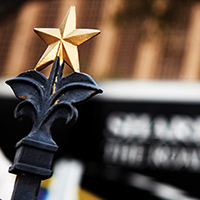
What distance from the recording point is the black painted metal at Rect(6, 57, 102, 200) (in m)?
1.25

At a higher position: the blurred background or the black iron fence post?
the blurred background

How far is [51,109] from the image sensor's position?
130 centimetres

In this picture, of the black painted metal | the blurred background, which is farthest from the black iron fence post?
the blurred background

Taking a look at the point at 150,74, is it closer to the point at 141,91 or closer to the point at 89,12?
the point at 141,91

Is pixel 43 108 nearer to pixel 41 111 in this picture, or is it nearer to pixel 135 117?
pixel 41 111

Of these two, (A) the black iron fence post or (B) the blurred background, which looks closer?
(A) the black iron fence post

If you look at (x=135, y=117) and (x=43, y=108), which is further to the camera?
(x=135, y=117)

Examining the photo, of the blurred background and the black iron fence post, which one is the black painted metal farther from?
the blurred background

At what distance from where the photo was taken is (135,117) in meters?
7.05

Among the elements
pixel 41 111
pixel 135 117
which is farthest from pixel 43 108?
Result: pixel 135 117

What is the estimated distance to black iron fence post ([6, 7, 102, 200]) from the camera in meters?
1.25

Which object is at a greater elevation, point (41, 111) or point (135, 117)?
point (135, 117)

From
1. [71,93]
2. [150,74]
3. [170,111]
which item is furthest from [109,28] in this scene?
[71,93]

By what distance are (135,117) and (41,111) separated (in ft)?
19.0
